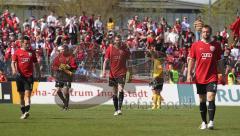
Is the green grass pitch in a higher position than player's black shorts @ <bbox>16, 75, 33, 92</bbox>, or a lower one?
lower

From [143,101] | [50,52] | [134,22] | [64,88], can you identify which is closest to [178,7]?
[134,22]

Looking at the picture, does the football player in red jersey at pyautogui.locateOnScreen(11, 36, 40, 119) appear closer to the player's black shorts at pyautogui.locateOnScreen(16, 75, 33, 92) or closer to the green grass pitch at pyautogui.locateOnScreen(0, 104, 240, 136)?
the player's black shorts at pyautogui.locateOnScreen(16, 75, 33, 92)

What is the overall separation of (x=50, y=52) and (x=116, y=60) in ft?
49.8

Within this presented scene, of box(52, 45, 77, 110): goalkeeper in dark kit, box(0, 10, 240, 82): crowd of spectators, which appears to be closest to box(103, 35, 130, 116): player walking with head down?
box(52, 45, 77, 110): goalkeeper in dark kit

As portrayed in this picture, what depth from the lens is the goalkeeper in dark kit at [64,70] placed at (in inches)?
1001

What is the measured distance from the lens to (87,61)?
3391 centimetres

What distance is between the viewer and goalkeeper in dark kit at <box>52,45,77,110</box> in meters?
25.4

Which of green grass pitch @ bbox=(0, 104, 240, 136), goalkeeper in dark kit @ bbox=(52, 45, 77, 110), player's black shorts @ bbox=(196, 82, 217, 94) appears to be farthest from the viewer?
goalkeeper in dark kit @ bbox=(52, 45, 77, 110)

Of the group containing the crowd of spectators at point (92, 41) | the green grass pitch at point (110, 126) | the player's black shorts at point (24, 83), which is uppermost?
the crowd of spectators at point (92, 41)

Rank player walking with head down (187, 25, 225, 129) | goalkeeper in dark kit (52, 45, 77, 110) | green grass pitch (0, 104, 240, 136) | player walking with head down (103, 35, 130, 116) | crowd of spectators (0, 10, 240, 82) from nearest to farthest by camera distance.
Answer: green grass pitch (0, 104, 240, 136), player walking with head down (187, 25, 225, 129), player walking with head down (103, 35, 130, 116), goalkeeper in dark kit (52, 45, 77, 110), crowd of spectators (0, 10, 240, 82)

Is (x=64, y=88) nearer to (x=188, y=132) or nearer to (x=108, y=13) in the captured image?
(x=188, y=132)

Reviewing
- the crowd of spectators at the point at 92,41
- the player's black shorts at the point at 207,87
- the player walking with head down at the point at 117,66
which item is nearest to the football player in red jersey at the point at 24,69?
the player walking with head down at the point at 117,66

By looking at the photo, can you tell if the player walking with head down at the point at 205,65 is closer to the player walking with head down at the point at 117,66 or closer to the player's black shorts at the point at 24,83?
the player's black shorts at the point at 24,83

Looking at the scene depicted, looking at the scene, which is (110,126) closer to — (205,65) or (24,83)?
(205,65)
